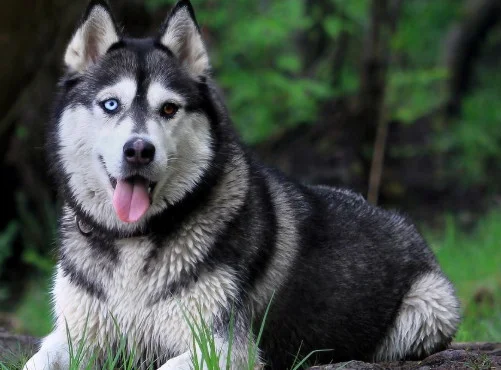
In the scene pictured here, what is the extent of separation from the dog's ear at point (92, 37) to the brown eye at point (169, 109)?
50 cm

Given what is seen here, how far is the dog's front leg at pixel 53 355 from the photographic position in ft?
14.3

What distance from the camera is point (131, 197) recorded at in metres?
4.42

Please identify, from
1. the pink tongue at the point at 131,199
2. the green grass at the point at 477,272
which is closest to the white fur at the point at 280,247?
the pink tongue at the point at 131,199

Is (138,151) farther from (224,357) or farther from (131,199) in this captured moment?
(224,357)

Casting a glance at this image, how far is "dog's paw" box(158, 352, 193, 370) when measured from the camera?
4129mm

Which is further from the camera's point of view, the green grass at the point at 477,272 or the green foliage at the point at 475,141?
the green foliage at the point at 475,141

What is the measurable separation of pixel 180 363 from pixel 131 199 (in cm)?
85

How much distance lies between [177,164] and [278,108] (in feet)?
24.9

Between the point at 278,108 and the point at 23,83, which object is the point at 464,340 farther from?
the point at 278,108

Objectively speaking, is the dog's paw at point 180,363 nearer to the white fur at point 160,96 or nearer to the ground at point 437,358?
the ground at point 437,358

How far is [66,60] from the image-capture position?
470 centimetres

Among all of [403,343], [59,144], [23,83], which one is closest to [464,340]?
[403,343]

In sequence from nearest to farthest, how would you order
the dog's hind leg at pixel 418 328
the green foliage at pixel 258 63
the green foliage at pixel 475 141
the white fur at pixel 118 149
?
the white fur at pixel 118 149
the dog's hind leg at pixel 418 328
the green foliage at pixel 258 63
the green foliage at pixel 475 141

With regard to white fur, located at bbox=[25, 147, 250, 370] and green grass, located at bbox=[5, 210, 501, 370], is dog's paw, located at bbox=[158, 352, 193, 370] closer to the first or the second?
white fur, located at bbox=[25, 147, 250, 370]
